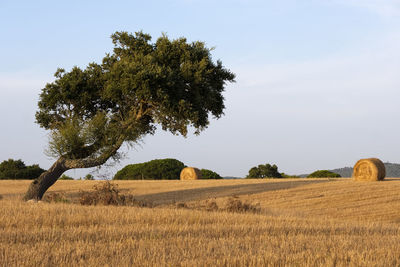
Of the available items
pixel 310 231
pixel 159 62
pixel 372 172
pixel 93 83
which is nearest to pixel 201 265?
pixel 310 231

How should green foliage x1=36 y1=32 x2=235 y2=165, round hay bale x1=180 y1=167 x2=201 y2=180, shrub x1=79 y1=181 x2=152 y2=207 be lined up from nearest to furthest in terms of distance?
shrub x1=79 y1=181 x2=152 y2=207 → green foliage x1=36 y1=32 x2=235 y2=165 → round hay bale x1=180 y1=167 x2=201 y2=180

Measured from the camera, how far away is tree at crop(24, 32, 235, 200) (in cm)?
2681

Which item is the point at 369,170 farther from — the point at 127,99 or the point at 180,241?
the point at 180,241

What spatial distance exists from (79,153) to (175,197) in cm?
650

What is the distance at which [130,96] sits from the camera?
93.0ft

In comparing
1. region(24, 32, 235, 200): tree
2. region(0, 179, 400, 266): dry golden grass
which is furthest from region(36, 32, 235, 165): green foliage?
region(0, 179, 400, 266): dry golden grass

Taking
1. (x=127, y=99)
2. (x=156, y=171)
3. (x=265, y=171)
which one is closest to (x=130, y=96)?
(x=127, y=99)

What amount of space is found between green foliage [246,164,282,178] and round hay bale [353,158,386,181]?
2336 centimetres

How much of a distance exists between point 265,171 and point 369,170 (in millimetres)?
24602

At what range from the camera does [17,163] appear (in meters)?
59.4

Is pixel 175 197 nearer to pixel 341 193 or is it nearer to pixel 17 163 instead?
pixel 341 193

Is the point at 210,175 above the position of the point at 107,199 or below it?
above

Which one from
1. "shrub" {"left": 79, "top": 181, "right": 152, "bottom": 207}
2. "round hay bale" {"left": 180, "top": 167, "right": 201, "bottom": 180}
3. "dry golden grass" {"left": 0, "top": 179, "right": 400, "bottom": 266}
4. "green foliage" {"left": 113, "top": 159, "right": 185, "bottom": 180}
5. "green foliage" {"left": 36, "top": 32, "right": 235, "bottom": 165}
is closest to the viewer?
"dry golden grass" {"left": 0, "top": 179, "right": 400, "bottom": 266}

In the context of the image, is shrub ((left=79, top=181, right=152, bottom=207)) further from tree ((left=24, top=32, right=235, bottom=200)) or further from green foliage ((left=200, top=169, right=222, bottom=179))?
green foliage ((left=200, top=169, right=222, bottom=179))
